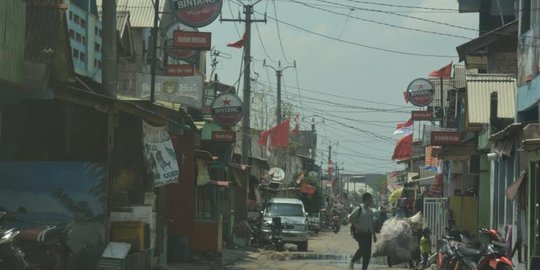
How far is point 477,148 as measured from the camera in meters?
26.5

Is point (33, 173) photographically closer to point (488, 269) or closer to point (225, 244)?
point (488, 269)

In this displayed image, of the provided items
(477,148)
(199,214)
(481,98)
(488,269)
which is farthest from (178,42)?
(488,269)

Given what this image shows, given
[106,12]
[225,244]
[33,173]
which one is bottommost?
[225,244]

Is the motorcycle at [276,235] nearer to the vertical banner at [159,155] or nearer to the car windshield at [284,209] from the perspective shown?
the car windshield at [284,209]

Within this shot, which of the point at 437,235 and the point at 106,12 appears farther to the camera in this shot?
the point at 437,235

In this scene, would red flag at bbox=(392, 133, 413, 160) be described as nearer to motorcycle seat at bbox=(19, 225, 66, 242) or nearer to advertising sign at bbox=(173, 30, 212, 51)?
advertising sign at bbox=(173, 30, 212, 51)

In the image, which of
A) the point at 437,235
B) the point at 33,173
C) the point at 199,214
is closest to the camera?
the point at 33,173

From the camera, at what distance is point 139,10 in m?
33.8

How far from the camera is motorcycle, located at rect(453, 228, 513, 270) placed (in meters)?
13.5

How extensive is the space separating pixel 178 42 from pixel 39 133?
7.86 meters

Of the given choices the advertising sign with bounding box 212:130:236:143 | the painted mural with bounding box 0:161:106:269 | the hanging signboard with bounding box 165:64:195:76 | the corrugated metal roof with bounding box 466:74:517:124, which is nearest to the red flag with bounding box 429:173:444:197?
the advertising sign with bounding box 212:130:236:143

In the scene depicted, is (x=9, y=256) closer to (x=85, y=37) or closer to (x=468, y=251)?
(x=468, y=251)

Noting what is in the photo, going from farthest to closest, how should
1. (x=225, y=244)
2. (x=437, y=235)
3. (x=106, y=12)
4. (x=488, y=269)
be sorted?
(x=225, y=244)
(x=437, y=235)
(x=106, y=12)
(x=488, y=269)

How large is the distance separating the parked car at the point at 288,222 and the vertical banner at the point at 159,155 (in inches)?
628
